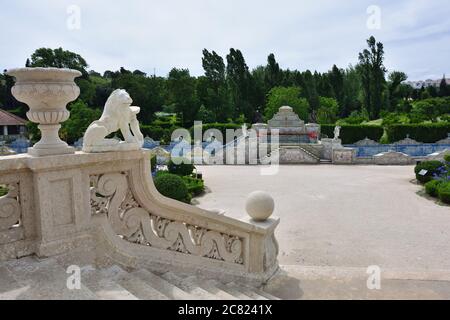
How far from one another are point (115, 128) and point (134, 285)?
1872 mm

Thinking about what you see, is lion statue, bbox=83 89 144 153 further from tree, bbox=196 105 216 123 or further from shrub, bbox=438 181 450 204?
tree, bbox=196 105 216 123

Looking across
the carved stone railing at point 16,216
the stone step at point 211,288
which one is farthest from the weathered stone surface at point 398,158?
the carved stone railing at point 16,216

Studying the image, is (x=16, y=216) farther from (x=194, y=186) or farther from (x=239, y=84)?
(x=239, y=84)

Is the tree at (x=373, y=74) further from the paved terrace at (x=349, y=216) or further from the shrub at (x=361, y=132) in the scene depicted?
the paved terrace at (x=349, y=216)

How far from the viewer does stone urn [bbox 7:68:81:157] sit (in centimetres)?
359

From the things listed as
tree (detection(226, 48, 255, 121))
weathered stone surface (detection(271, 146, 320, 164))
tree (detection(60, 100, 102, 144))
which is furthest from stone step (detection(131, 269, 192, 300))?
tree (detection(226, 48, 255, 121))

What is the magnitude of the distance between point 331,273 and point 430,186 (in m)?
9.32

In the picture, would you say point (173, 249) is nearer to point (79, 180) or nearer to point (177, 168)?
point (79, 180)

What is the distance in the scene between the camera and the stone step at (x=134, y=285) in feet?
11.5

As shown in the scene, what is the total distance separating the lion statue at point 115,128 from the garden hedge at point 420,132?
32538mm

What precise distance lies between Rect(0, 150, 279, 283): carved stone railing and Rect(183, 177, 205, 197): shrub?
29.5ft

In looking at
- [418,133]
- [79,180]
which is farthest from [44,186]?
[418,133]
